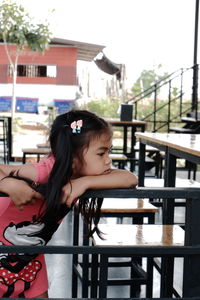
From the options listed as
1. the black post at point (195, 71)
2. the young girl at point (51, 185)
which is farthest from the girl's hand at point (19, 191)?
the black post at point (195, 71)

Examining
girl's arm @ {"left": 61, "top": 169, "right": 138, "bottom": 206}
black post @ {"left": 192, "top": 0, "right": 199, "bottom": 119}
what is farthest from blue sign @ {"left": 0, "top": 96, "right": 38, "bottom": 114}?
girl's arm @ {"left": 61, "top": 169, "right": 138, "bottom": 206}

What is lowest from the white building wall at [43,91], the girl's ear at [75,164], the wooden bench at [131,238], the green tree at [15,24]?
the wooden bench at [131,238]

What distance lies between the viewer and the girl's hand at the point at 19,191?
3.40ft

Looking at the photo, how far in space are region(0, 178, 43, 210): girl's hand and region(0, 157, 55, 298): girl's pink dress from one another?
0.54 ft

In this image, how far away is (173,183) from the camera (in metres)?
2.58

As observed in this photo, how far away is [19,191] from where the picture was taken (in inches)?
41.3

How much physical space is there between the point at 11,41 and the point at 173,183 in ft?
24.8

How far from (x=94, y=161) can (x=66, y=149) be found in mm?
91

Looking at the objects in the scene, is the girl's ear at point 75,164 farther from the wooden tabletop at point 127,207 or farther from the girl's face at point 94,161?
the wooden tabletop at point 127,207

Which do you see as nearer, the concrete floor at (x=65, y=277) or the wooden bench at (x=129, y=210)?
the wooden bench at (x=129, y=210)

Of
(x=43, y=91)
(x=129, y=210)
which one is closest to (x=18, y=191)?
(x=129, y=210)

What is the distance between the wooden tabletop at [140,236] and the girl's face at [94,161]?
0.62 metres

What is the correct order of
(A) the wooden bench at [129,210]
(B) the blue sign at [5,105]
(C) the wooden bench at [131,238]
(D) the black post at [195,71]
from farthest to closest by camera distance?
(B) the blue sign at [5,105]
(D) the black post at [195,71]
(A) the wooden bench at [129,210]
(C) the wooden bench at [131,238]

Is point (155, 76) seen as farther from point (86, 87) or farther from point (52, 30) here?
point (52, 30)
